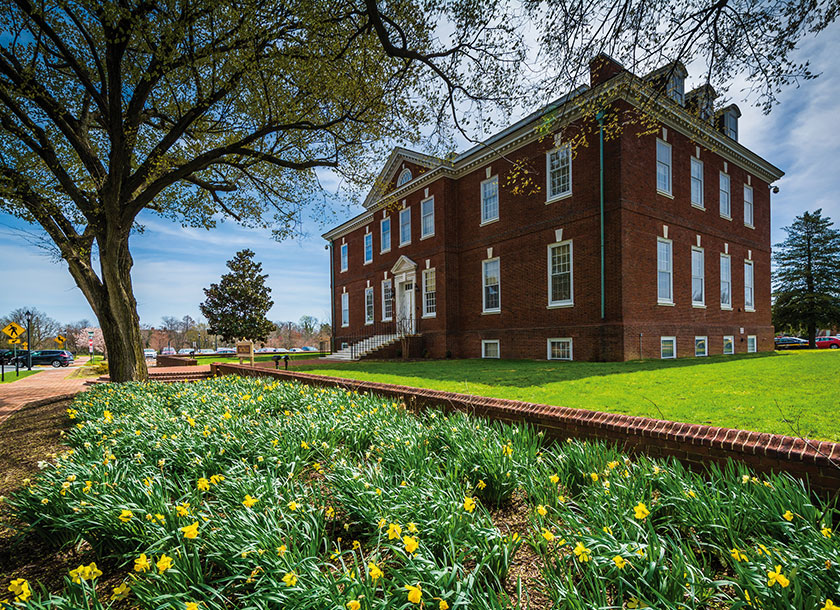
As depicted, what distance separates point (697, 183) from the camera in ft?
55.0

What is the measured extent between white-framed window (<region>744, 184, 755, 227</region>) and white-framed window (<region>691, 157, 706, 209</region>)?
445cm

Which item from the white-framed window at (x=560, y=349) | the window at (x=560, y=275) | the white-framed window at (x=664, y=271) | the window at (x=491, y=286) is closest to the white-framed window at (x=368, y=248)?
the window at (x=491, y=286)

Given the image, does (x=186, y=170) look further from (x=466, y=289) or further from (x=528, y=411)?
(x=466, y=289)

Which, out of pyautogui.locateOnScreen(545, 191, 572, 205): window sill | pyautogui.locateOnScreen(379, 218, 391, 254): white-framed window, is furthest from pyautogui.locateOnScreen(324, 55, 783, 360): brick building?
pyautogui.locateOnScreen(379, 218, 391, 254): white-framed window

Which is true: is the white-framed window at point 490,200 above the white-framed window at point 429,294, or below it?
above

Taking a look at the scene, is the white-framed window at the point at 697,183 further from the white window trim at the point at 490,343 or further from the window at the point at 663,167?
the white window trim at the point at 490,343

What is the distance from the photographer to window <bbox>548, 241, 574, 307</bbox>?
1498cm

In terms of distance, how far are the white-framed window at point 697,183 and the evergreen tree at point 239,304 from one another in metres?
35.2

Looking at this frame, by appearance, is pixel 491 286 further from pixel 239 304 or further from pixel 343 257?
pixel 239 304

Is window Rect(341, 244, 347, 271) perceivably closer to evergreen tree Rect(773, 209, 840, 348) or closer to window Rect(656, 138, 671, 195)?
window Rect(656, 138, 671, 195)

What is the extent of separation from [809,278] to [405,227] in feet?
120

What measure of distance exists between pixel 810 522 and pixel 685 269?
1611cm

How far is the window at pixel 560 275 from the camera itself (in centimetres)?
1498

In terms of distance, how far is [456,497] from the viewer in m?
2.91
